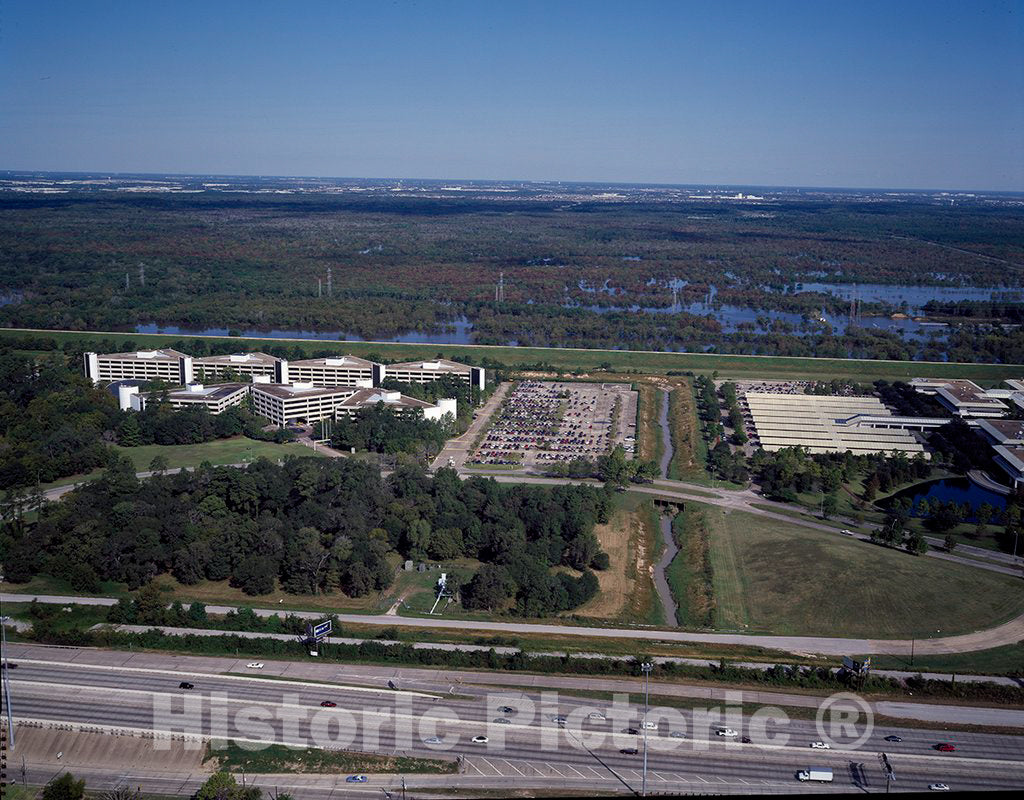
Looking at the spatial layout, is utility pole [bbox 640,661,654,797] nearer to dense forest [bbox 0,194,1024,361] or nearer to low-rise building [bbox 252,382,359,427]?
low-rise building [bbox 252,382,359,427]

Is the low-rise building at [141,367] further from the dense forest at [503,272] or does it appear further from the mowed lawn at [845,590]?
the mowed lawn at [845,590]

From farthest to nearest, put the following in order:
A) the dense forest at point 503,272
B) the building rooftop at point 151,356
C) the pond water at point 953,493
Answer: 1. the dense forest at point 503,272
2. the building rooftop at point 151,356
3. the pond water at point 953,493

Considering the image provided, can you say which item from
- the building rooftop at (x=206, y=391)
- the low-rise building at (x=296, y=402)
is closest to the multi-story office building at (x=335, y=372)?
the low-rise building at (x=296, y=402)

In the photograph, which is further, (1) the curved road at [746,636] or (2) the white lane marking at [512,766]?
(1) the curved road at [746,636]

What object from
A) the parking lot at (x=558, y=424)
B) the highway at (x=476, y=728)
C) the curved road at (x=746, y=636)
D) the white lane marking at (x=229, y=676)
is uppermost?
the highway at (x=476, y=728)

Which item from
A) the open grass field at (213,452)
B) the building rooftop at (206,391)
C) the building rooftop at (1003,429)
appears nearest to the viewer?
the open grass field at (213,452)

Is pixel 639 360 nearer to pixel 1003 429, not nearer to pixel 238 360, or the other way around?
pixel 1003 429

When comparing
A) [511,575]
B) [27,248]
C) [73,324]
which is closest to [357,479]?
[511,575]

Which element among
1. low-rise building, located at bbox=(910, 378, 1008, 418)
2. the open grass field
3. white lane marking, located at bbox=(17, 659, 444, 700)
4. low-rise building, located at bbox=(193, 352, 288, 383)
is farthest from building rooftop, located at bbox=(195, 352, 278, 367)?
low-rise building, located at bbox=(910, 378, 1008, 418)

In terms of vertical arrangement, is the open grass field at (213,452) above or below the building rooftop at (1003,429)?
below
